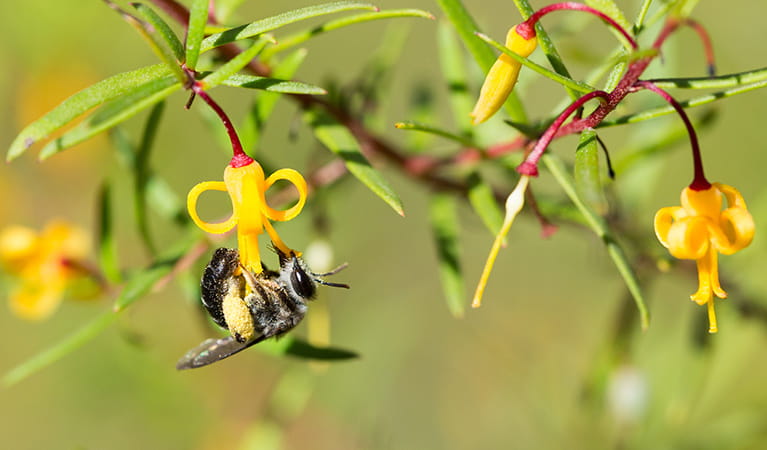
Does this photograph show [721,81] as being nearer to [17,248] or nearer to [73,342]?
[73,342]

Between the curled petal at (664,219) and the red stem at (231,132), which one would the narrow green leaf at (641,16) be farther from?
the red stem at (231,132)

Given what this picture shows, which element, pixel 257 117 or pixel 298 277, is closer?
pixel 298 277

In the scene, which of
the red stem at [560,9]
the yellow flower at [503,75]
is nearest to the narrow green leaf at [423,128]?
the yellow flower at [503,75]

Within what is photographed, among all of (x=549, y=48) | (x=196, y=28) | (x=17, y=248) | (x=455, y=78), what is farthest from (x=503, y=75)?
(x=17, y=248)

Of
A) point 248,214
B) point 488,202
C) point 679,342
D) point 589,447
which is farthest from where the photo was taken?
Answer: point 679,342

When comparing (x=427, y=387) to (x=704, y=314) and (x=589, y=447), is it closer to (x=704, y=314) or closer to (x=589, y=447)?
(x=589, y=447)

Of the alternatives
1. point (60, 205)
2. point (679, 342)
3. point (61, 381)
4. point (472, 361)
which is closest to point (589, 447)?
point (679, 342)
